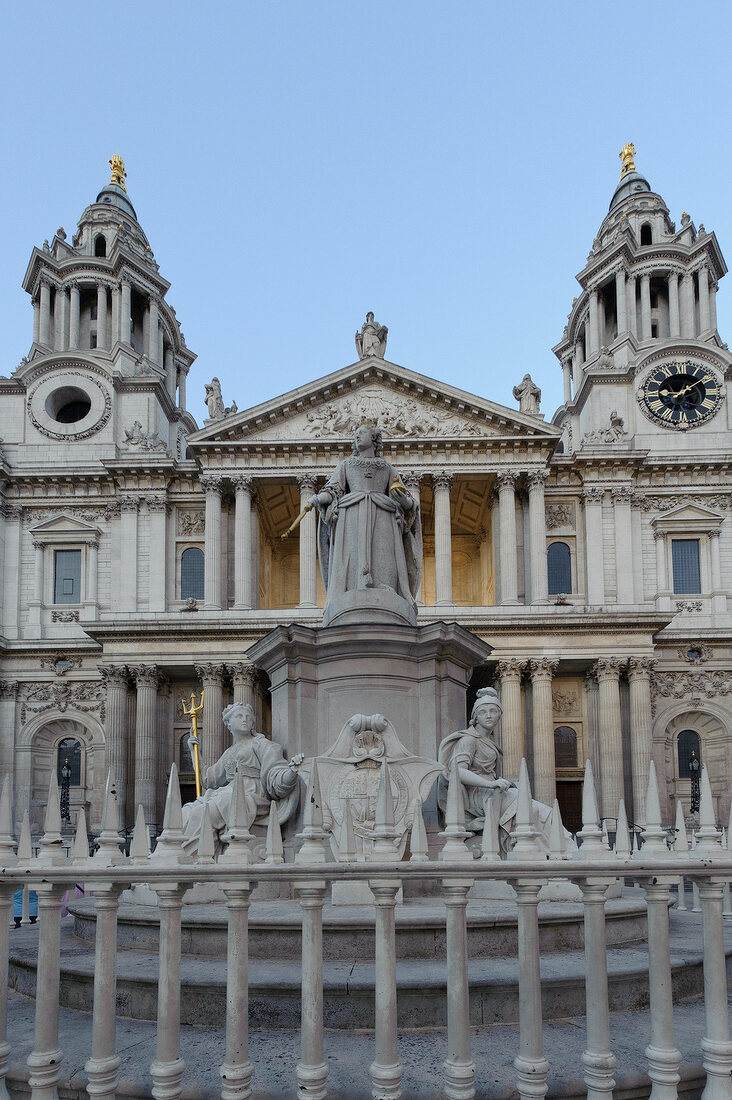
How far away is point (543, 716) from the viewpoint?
130 feet

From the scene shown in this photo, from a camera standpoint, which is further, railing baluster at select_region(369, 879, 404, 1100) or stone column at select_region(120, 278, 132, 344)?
stone column at select_region(120, 278, 132, 344)

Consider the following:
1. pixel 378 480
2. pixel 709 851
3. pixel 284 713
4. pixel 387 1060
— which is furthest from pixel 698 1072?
pixel 378 480

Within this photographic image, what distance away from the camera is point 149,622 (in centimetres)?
3941

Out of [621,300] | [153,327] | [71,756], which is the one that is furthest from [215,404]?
[621,300]

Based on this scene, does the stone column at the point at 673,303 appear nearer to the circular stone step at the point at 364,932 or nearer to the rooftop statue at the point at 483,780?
the rooftop statue at the point at 483,780

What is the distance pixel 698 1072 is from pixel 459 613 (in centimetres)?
3393

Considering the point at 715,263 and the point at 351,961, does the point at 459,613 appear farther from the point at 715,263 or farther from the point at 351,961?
the point at 351,961

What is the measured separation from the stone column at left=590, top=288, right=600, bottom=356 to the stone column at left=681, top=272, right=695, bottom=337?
14.6 ft

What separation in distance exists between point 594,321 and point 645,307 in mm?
2933

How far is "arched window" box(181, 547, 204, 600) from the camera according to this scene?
147 feet

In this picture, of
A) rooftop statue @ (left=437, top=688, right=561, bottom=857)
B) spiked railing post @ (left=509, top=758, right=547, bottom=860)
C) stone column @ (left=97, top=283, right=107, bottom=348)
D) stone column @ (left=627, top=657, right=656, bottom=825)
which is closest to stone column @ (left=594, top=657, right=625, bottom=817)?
stone column @ (left=627, top=657, right=656, bottom=825)

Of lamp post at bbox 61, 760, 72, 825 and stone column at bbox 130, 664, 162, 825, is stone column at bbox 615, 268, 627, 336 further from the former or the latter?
lamp post at bbox 61, 760, 72, 825

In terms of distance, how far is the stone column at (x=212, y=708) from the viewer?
39.2m

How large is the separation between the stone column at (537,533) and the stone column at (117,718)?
56.8ft
